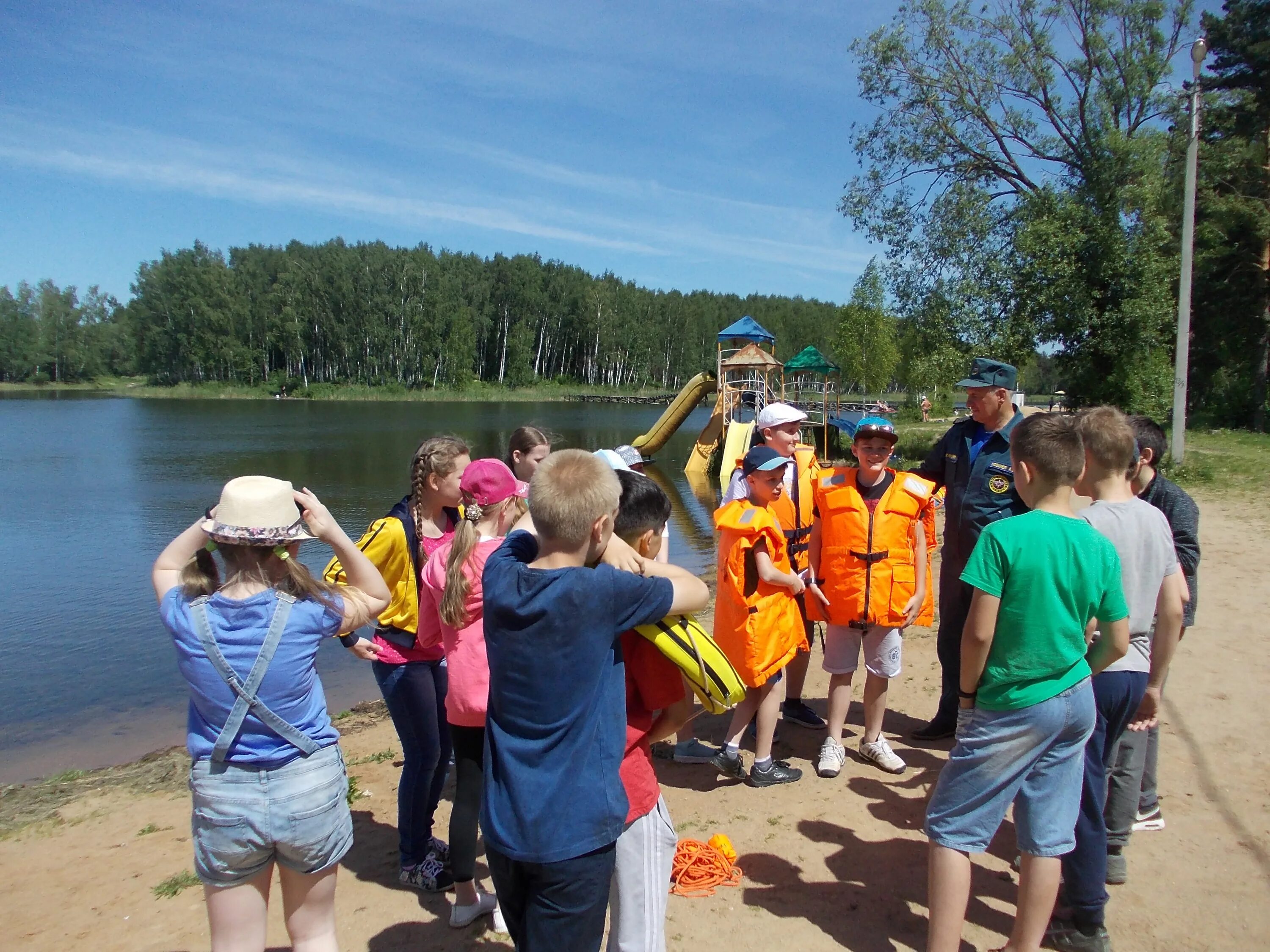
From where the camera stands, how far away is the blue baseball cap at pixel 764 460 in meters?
4.34

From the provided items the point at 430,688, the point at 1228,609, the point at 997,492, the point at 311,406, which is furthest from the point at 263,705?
the point at 311,406

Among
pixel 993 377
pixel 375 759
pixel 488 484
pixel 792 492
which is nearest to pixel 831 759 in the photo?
pixel 792 492

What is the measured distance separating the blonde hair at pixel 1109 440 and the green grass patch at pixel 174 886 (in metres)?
4.54

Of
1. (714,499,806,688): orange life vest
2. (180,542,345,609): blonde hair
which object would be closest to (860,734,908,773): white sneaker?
(714,499,806,688): orange life vest

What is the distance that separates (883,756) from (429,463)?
3175mm

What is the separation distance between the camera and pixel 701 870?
12.2ft

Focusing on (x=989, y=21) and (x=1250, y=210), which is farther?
(x=1250, y=210)

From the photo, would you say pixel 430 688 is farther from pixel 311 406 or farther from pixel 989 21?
pixel 311 406

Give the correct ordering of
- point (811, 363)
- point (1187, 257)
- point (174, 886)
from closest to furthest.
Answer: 1. point (174, 886)
2. point (1187, 257)
3. point (811, 363)

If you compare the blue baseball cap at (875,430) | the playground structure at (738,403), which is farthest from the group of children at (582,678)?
the playground structure at (738,403)

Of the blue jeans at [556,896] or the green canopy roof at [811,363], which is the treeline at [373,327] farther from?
the blue jeans at [556,896]

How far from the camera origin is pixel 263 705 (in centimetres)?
231

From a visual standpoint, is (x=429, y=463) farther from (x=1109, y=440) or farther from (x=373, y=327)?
(x=373, y=327)

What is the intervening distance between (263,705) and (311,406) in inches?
2709
